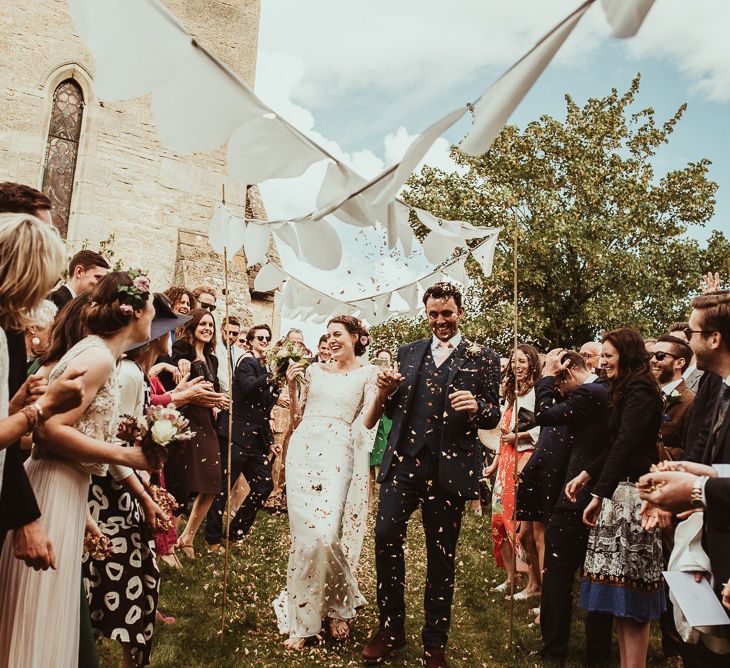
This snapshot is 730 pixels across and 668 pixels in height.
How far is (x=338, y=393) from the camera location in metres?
5.66

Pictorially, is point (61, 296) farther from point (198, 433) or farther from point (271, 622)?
point (271, 622)

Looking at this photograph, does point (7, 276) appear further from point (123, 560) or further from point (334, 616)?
point (334, 616)

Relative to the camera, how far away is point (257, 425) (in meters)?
7.38

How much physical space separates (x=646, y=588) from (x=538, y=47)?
3.19 metres

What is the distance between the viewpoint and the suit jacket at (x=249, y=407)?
287 inches

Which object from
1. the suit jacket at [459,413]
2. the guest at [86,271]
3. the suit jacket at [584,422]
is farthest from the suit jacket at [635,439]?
the guest at [86,271]

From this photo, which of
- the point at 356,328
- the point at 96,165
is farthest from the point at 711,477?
the point at 96,165

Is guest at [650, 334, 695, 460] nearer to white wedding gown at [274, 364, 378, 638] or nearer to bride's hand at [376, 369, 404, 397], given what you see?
bride's hand at [376, 369, 404, 397]

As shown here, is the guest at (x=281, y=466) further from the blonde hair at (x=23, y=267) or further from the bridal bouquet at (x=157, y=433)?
the blonde hair at (x=23, y=267)

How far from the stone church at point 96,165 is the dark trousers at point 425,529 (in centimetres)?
1014

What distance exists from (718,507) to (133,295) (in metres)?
2.45

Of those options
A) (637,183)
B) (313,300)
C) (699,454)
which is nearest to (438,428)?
(699,454)

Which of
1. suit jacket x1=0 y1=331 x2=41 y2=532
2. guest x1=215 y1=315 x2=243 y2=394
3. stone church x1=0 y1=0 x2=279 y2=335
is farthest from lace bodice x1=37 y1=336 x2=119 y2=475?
stone church x1=0 y1=0 x2=279 y2=335

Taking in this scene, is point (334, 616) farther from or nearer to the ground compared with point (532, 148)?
nearer to the ground
